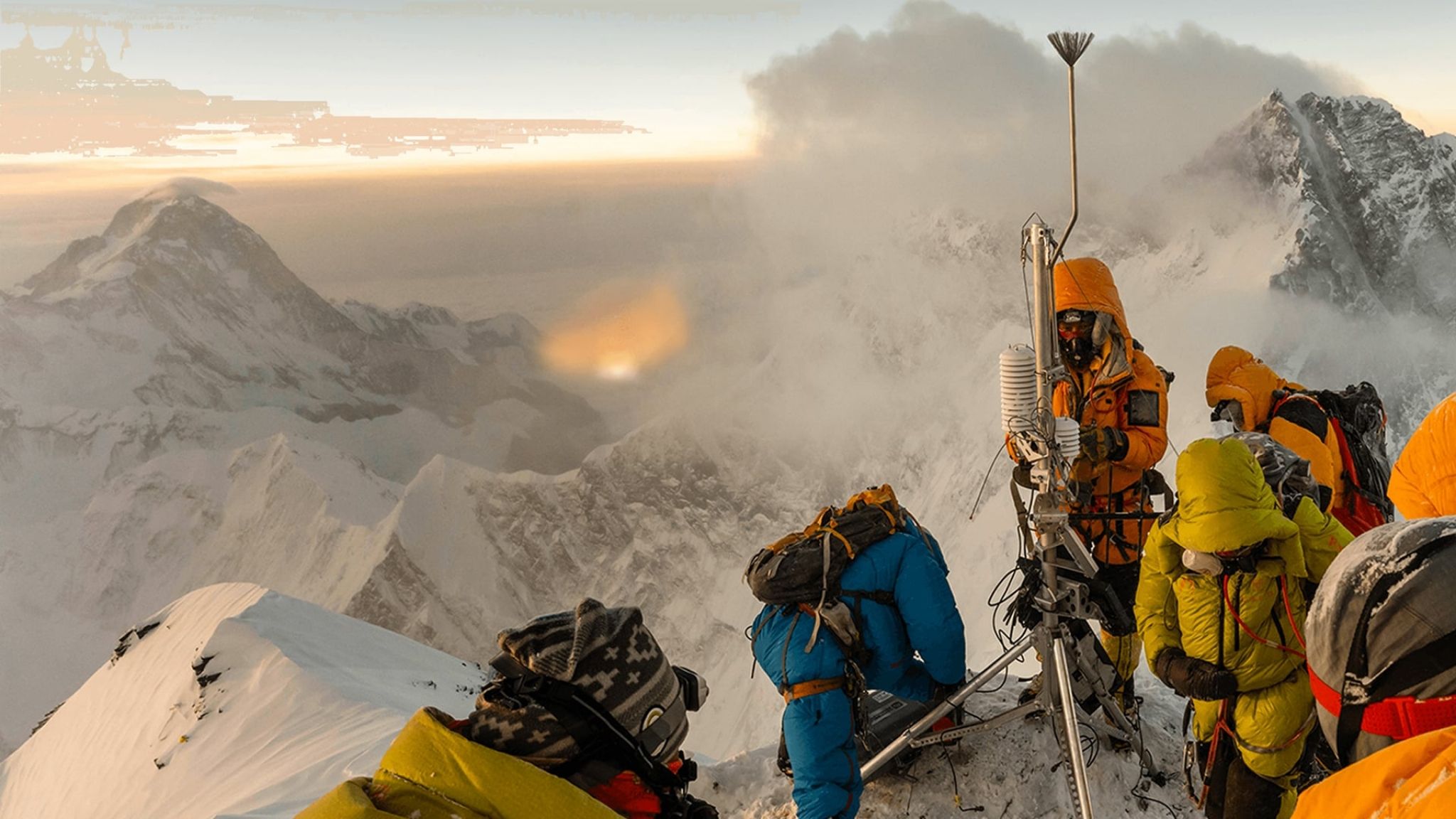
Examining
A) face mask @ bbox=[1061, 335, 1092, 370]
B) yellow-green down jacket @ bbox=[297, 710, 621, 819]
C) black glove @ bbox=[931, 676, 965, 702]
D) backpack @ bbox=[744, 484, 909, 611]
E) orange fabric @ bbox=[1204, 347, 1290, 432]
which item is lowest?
black glove @ bbox=[931, 676, 965, 702]

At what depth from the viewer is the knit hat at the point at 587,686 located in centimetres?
223

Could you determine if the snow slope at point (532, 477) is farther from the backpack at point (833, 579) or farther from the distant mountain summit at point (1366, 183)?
the backpack at point (833, 579)

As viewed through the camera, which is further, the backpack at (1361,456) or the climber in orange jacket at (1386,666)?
the backpack at (1361,456)

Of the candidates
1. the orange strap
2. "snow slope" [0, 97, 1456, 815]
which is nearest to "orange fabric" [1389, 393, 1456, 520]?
the orange strap

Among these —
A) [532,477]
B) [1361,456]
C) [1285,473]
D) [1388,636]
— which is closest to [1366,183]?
[1361,456]

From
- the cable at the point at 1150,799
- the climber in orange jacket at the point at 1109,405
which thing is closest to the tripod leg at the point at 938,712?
the cable at the point at 1150,799

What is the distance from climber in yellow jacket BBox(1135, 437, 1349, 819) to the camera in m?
3.69

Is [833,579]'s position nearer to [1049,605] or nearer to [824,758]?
[824,758]

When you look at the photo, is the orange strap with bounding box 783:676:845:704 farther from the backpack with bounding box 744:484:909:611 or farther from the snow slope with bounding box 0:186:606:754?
the snow slope with bounding box 0:186:606:754

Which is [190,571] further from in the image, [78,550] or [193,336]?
[193,336]

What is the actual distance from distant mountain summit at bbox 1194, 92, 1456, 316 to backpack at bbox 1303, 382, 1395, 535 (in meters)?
47.2

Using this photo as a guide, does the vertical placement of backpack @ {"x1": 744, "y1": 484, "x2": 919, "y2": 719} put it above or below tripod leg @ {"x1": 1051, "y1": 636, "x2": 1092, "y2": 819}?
above

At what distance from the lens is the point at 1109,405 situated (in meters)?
5.55

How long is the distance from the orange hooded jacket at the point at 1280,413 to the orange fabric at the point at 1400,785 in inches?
169
